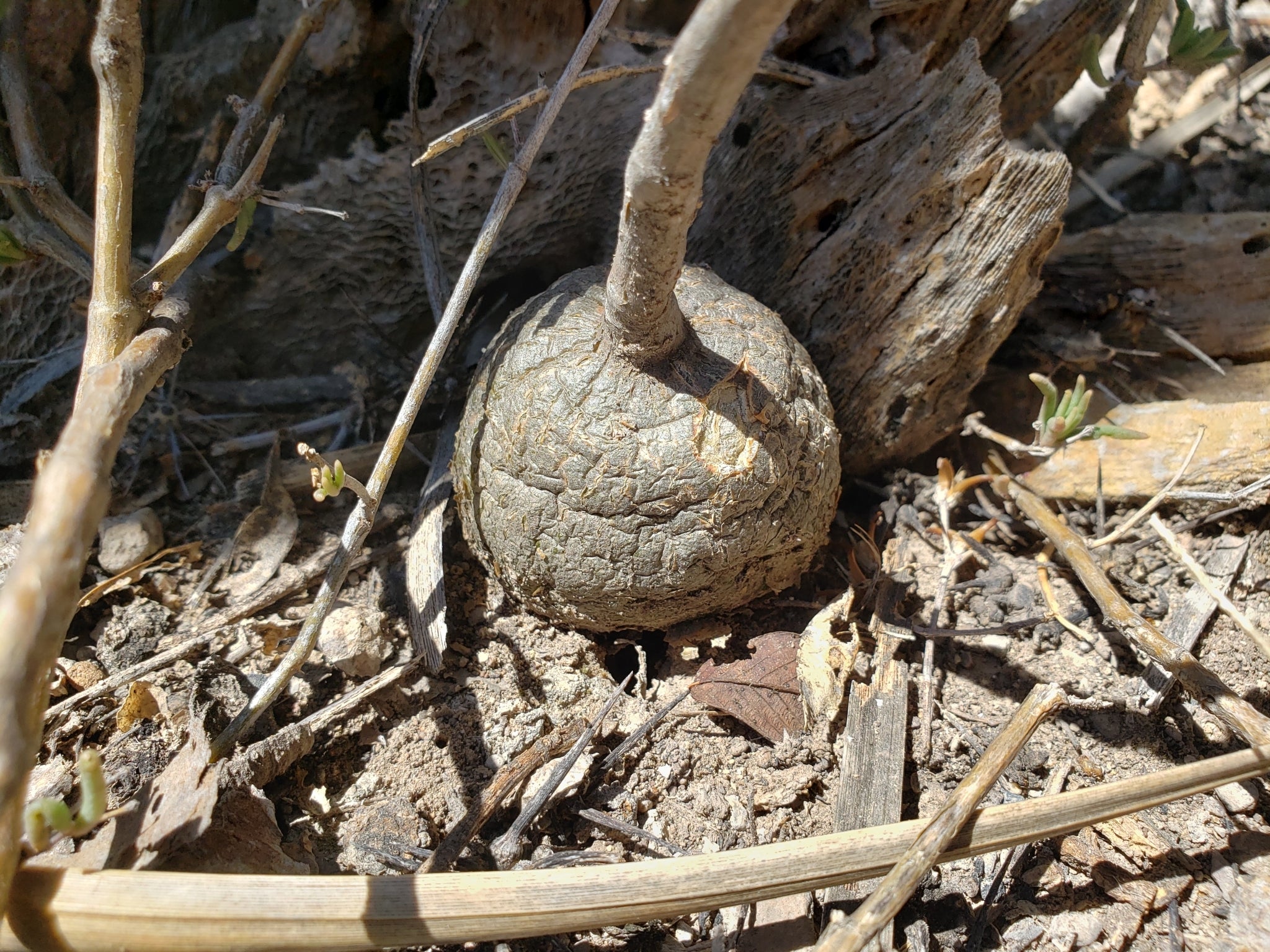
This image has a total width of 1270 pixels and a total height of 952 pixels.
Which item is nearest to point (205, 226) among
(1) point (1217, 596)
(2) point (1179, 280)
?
(1) point (1217, 596)

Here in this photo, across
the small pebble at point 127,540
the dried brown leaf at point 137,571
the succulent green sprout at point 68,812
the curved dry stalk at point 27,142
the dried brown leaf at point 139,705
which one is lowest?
the dried brown leaf at point 139,705

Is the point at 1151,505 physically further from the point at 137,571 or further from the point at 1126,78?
the point at 137,571

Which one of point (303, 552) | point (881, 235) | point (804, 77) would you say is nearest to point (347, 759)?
point (303, 552)

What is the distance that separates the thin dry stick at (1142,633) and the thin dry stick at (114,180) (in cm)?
203

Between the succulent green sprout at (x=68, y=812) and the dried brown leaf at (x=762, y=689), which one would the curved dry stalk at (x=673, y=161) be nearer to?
the dried brown leaf at (x=762, y=689)

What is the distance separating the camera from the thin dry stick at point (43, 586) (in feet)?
3.39

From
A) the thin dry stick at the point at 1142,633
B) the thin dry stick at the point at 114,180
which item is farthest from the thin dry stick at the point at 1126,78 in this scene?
the thin dry stick at the point at 114,180

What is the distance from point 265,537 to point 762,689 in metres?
1.28

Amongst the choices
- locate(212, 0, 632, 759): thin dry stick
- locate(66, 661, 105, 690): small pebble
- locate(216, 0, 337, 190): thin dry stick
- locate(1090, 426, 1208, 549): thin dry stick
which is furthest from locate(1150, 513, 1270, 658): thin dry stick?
locate(66, 661, 105, 690): small pebble

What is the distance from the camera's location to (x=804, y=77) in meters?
2.16

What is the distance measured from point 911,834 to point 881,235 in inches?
53.1

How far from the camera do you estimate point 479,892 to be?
4.17 feet

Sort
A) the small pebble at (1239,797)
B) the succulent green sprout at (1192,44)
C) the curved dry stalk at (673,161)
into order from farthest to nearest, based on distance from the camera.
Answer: the succulent green sprout at (1192,44) → the small pebble at (1239,797) → the curved dry stalk at (673,161)

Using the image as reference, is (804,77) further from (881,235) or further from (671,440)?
(671,440)
